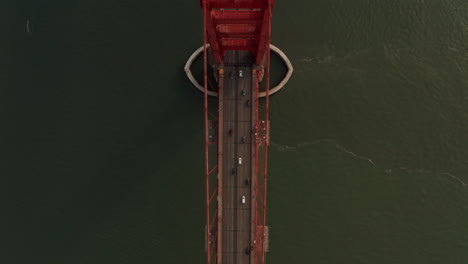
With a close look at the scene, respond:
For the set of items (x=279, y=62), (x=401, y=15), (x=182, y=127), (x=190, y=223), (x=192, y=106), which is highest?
(x=401, y=15)

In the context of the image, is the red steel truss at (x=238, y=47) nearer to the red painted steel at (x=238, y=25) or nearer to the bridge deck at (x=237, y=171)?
the red painted steel at (x=238, y=25)

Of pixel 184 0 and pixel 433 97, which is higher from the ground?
pixel 184 0

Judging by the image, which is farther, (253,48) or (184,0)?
(184,0)

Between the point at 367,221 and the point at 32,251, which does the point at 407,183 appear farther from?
the point at 32,251

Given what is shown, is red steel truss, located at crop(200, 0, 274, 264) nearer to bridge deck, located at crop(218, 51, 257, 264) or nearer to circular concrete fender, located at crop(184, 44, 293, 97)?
bridge deck, located at crop(218, 51, 257, 264)

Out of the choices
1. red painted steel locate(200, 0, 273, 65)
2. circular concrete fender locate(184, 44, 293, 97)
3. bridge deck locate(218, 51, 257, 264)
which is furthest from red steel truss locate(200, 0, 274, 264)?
circular concrete fender locate(184, 44, 293, 97)

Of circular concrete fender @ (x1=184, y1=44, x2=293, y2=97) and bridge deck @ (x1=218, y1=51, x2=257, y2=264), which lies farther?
circular concrete fender @ (x1=184, y1=44, x2=293, y2=97)

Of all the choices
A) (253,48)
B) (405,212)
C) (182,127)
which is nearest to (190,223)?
(182,127)
